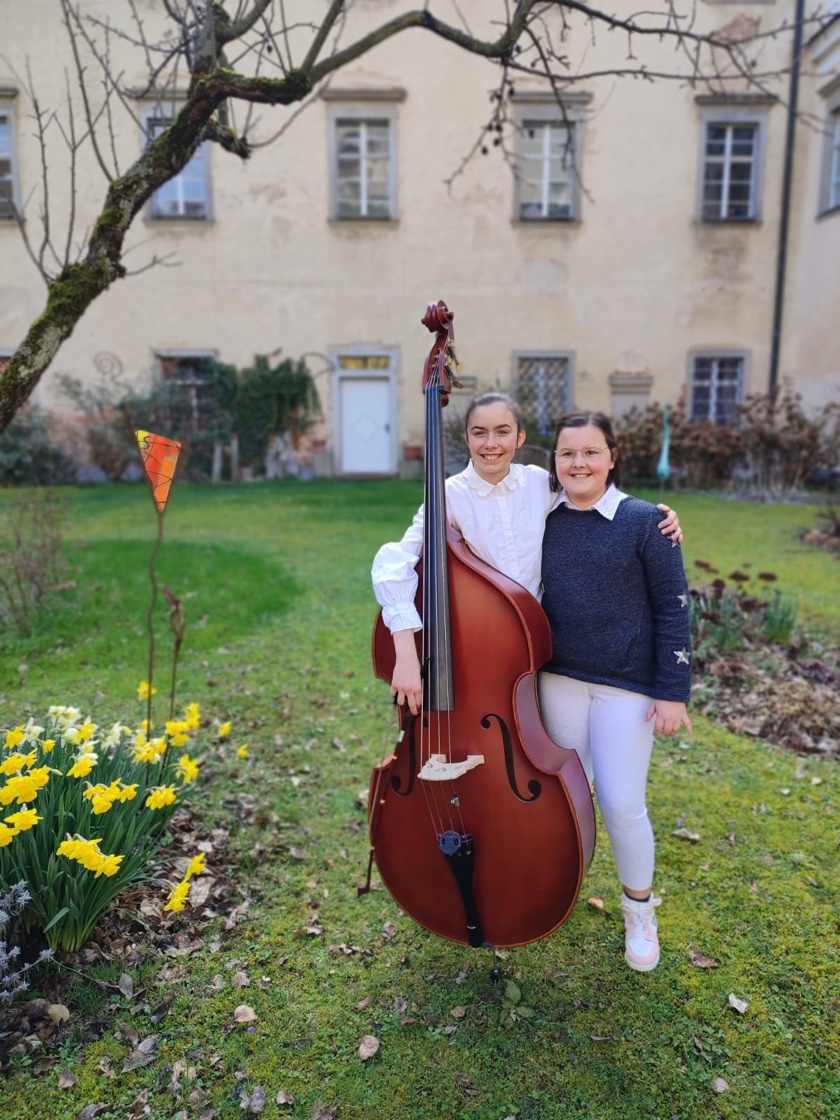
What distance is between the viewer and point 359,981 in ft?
7.02

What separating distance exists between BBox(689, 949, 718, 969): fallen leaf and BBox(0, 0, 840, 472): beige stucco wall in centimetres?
1161

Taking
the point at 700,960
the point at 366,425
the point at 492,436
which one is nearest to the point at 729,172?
the point at 366,425

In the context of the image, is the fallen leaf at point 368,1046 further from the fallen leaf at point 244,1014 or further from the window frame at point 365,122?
the window frame at point 365,122

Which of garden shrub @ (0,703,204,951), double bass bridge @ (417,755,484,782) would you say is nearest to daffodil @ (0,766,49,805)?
garden shrub @ (0,703,204,951)

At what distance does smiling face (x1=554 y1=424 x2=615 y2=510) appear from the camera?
1.92 m

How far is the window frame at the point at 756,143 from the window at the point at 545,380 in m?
3.45

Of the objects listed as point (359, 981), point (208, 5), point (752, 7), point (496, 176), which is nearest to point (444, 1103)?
point (359, 981)

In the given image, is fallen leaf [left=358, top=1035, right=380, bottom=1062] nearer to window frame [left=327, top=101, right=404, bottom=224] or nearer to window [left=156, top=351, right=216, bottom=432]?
window [left=156, top=351, right=216, bottom=432]

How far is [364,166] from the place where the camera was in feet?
41.6

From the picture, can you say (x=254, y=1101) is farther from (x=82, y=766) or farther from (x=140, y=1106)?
(x=82, y=766)

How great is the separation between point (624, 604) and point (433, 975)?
1.24m

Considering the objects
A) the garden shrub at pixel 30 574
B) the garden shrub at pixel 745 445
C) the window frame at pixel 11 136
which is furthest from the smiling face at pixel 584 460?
the window frame at pixel 11 136

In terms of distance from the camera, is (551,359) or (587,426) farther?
(551,359)

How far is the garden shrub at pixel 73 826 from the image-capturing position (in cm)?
188
